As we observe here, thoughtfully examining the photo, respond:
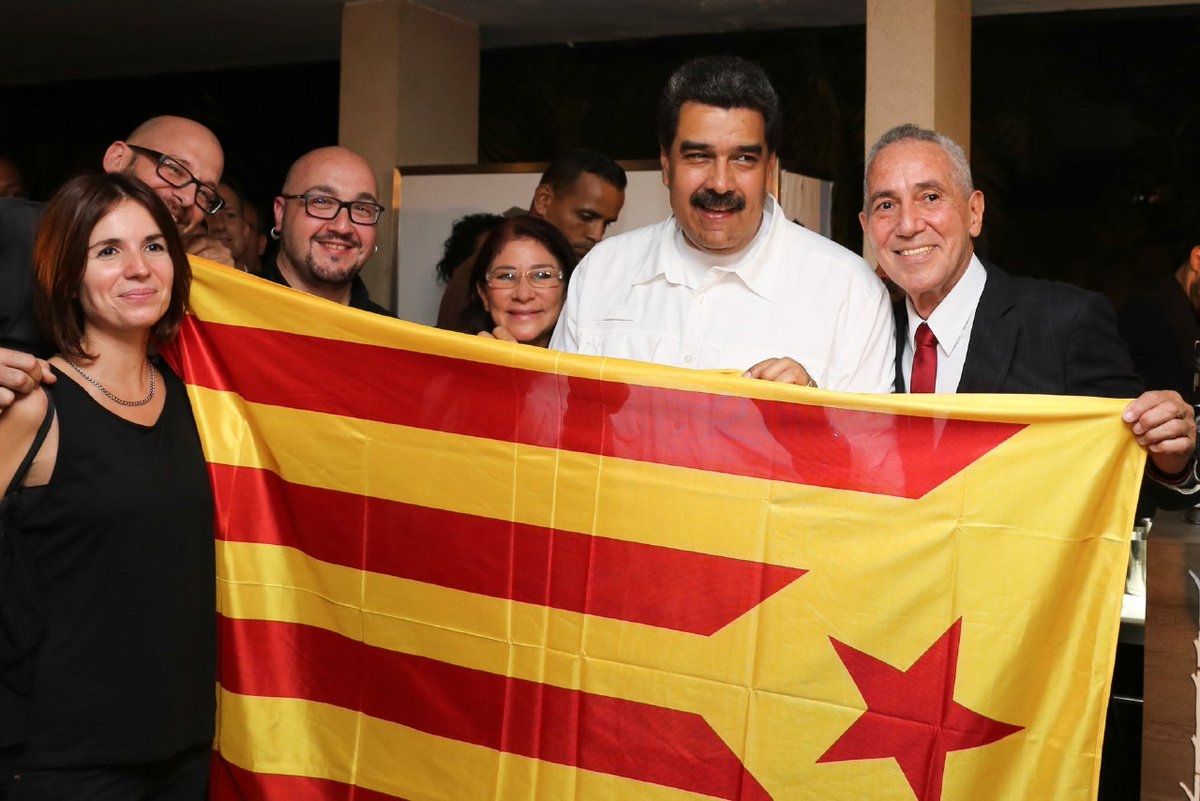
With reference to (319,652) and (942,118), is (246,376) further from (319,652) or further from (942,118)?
(942,118)

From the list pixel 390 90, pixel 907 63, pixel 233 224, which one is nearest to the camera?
pixel 233 224

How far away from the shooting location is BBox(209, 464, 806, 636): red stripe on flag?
205cm

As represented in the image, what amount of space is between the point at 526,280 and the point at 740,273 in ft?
1.79

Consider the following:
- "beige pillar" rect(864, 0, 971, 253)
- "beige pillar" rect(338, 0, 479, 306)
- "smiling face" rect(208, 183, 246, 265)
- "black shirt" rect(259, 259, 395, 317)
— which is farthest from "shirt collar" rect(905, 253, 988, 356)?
"beige pillar" rect(338, 0, 479, 306)

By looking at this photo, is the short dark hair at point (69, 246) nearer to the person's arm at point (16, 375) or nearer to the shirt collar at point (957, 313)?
the person's arm at point (16, 375)

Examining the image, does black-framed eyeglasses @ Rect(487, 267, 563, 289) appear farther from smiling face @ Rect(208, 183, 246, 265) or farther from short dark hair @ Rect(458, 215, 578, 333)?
smiling face @ Rect(208, 183, 246, 265)

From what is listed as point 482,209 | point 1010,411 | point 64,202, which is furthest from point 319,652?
point 482,209

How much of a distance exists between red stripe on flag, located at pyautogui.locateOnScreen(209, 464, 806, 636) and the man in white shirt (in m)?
0.51

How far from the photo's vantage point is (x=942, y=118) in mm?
5281

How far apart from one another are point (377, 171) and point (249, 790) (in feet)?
14.2

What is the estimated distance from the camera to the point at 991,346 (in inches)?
87.0

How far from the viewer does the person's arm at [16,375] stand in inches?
72.9

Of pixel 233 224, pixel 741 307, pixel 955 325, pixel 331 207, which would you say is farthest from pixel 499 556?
pixel 233 224

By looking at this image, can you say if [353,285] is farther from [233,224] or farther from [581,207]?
[233,224]
